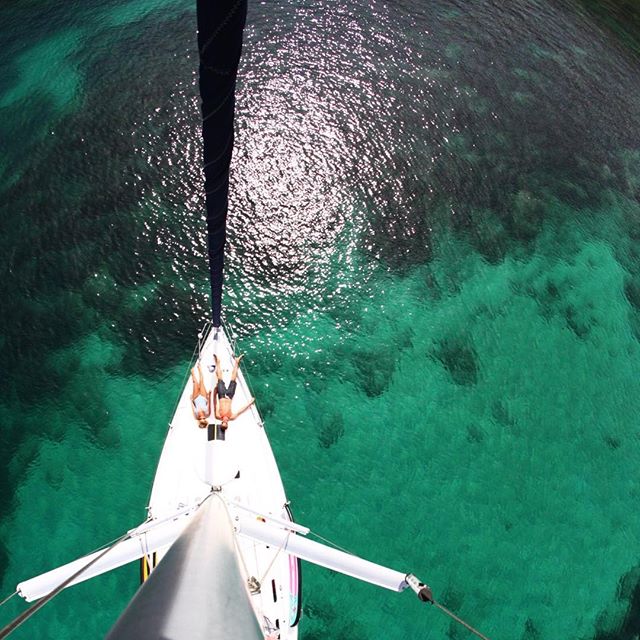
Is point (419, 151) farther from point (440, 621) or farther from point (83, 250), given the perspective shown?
point (440, 621)

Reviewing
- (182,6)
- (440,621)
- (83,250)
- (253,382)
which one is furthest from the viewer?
(182,6)

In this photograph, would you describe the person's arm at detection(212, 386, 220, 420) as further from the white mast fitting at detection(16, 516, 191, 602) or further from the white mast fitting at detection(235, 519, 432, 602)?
the white mast fitting at detection(235, 519, 432, 602)

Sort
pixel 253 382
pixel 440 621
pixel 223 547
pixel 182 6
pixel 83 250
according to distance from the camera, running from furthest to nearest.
A: pixel 182 6, pixel 83 250, pixel 253 382, pixel 440 621, pixel 223 547

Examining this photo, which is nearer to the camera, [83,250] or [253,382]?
[253,382]

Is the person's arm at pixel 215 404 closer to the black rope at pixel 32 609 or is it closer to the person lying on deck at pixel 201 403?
the person lying on deck at pixel 201 403

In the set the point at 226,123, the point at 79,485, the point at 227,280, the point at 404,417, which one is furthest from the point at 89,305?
the point at 226,123

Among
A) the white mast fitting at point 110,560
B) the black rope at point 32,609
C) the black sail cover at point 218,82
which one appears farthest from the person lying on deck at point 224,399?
the black rope at point 32,609
